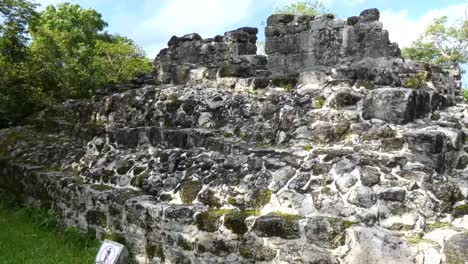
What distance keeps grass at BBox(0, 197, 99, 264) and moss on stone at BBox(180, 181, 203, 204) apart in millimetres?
1112

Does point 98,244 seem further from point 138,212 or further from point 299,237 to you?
point 299,237

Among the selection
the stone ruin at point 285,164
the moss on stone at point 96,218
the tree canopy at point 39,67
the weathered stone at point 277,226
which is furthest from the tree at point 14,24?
the weathered stone at point 277,226

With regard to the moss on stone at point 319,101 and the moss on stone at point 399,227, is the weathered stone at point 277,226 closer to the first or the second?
the moss on stone at point 399,227

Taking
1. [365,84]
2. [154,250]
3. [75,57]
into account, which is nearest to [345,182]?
[365,84]

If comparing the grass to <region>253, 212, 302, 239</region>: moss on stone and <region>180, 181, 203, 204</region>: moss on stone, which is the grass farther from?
<region>253, 212, 302, 239</region>: moss on stone

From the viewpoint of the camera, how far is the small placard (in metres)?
4.05

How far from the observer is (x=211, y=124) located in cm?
514

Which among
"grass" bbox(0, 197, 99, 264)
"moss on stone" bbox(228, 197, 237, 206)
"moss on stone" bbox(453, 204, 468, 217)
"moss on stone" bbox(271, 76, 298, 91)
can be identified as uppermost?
"moss on stone" bbox(271, 76, 298, 91)

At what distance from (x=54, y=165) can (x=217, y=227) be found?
3.57 metres

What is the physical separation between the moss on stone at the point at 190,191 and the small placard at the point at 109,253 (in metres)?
0.69

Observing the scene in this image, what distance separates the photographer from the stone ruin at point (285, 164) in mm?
3342

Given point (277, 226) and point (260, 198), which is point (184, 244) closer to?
point (260, 198)

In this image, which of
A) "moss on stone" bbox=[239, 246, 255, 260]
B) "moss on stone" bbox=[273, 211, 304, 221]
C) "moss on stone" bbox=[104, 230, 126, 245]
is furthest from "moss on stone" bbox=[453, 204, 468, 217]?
"moss on stone" bbox=[104, 230, 126, 245]

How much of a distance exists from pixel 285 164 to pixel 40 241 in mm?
2919
